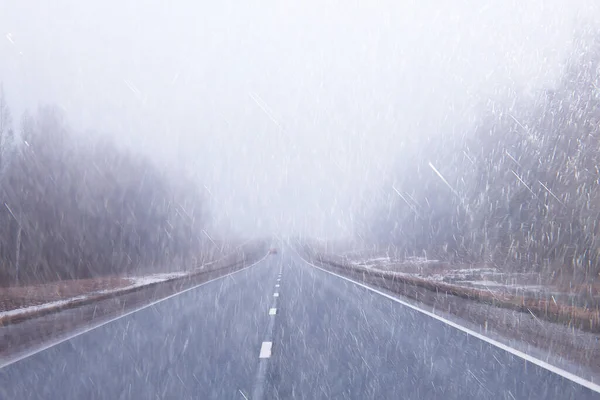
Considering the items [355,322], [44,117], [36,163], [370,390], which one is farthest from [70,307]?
[44,117]

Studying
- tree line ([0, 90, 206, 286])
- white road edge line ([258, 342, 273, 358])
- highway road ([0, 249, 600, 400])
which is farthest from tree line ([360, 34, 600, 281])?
tree line ([0, 90, 206, 286])

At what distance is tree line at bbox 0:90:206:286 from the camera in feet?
136

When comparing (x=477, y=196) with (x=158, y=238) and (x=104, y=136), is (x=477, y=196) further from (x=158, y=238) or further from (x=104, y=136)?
(x=158, y=238)

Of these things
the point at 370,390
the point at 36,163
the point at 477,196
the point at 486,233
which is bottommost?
the point at 370,390

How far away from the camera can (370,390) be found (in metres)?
6.47

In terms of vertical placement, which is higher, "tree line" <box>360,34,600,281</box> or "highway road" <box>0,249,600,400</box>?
"tree line" <box>360,34,600,281</box>

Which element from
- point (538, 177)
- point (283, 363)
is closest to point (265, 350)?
point (283, 363)

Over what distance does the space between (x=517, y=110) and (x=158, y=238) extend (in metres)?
40.3

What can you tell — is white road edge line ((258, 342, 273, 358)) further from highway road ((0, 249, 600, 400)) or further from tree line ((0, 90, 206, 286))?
tree line ((0, 90, 206, 286))

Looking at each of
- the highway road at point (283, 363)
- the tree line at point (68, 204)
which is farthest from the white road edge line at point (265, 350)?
the tree line at point (68, 204)

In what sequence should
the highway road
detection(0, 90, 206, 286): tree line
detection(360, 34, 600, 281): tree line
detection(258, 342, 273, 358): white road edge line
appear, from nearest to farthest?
the highway road → detection(258, 342, 273, 358): white road edge line → detection(360, 34, 600, 281): tree line → detection(0, 90, 206, 286): tree line

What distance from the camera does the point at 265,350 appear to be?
29.5 feet

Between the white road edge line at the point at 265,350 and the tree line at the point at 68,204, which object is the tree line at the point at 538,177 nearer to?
the white road edge line at the point at 265,350

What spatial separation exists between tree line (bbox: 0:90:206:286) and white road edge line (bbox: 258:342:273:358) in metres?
33.5
